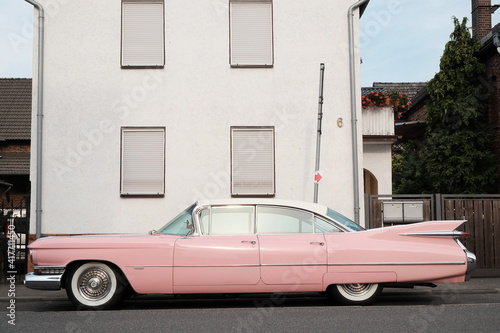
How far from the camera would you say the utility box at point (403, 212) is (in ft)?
46.1

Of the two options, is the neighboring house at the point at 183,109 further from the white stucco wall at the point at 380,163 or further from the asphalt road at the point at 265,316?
the asphalt road at the point at 265,316

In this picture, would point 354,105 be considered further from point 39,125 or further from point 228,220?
point 39,125

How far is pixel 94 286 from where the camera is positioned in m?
8.84

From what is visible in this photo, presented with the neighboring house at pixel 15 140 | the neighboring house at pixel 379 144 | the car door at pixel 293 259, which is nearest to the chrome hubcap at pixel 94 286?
the car door at pixel 293 259

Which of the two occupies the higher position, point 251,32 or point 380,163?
point 251,32

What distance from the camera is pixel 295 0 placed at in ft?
50.3

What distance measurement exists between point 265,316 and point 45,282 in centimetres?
301

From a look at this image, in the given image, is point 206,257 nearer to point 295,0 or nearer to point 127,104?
point 127,104

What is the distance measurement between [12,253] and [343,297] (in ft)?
23.8

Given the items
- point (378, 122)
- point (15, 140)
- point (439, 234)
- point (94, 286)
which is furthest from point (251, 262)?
point (15, 140)

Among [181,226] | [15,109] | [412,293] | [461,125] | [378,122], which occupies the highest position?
[15,109]

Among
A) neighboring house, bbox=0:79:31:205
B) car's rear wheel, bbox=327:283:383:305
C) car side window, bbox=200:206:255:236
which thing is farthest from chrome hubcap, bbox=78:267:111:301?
neighboring house, bbox=0:79:31:205

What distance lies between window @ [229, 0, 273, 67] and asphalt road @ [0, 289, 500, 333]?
6.77 m

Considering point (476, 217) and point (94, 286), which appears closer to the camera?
point (94, 286)
